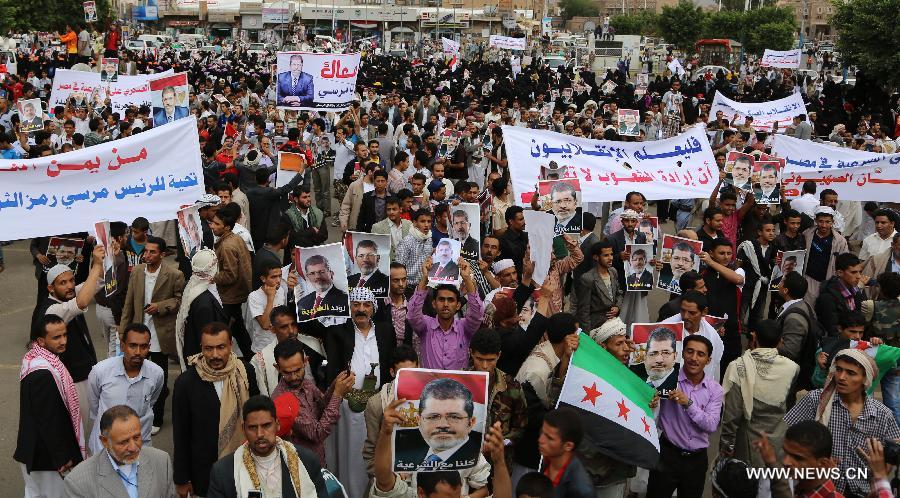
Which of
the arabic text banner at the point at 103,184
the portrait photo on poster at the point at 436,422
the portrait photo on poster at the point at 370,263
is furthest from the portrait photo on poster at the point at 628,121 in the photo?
the portrait photo on poster at the point at 436,422

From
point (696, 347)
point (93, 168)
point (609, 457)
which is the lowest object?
point (609, 457)

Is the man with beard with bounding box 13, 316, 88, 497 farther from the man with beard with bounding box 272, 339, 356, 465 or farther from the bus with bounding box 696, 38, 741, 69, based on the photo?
the bus with bounding box 696, 38, 741, 69

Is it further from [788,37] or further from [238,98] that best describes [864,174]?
[788,37]

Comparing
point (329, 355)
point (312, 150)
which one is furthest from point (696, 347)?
point (312, 150)

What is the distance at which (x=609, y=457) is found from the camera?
489 centimetres

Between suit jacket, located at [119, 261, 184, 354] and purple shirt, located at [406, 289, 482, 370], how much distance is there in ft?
6.30

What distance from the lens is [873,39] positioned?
25.1m

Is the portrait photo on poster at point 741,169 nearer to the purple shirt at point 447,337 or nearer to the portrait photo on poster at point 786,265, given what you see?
the portrait photo on poster at point 786,265

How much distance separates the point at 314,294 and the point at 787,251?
174 inches

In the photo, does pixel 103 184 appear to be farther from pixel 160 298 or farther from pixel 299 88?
pixel 299 88

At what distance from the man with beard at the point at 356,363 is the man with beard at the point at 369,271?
61 centimetres

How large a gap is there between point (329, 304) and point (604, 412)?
1.95 m

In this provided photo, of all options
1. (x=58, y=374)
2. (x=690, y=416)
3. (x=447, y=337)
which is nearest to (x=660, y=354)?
(x=690, y=416)

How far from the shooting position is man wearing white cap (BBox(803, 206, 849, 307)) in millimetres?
8625
